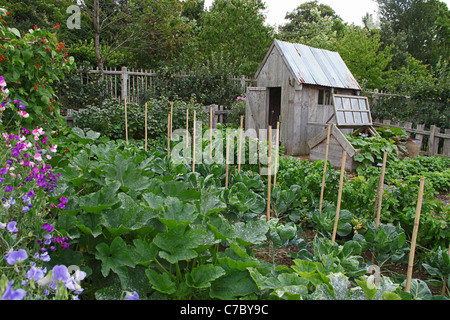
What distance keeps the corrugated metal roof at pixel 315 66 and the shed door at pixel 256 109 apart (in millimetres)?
1059

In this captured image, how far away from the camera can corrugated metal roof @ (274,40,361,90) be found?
24.6ft

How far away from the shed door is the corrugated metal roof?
106 cm

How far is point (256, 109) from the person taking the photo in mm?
8352

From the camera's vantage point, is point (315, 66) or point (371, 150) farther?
point (315, 66)

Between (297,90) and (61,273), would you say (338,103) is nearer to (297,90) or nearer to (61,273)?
(297,90)

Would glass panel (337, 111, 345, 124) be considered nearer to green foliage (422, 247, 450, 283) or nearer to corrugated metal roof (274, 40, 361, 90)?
corrugated metal roof (274, 40, 361, 90)

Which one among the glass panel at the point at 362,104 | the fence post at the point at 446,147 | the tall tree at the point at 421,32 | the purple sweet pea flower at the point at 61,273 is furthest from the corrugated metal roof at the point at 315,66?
the tall tree at the point at 421,32

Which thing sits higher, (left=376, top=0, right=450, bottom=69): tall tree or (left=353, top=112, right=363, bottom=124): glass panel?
(left=376, top=0, right=450, bottom=69): tall tree

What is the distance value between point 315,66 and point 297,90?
3.93ft

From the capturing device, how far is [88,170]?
270 centimetres

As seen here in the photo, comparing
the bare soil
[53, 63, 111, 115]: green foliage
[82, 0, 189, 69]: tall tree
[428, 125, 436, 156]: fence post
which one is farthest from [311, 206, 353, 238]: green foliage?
[82, 0, 189, 69]: tall tree
